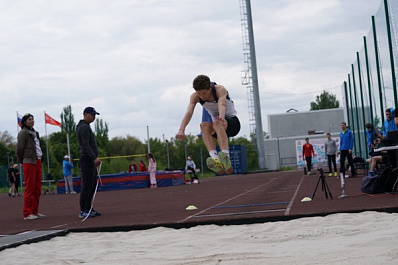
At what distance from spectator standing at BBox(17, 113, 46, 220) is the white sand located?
2969mm

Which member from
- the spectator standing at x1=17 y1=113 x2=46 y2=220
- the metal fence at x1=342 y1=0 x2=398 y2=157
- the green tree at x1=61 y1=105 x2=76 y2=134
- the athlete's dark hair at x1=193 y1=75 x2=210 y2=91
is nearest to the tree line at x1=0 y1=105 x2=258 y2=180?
the green tree at x1=61 y1=105 x2=76 y2=134

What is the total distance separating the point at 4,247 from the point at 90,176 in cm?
413

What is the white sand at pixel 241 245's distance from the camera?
471cm

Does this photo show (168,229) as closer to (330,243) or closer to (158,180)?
(330,243)

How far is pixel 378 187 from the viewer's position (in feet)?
34.3

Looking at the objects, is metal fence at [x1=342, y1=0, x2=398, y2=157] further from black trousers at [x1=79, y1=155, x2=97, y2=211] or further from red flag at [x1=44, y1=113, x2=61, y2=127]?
red flag at [x1=44, y1=113, x2=61, y2=127]

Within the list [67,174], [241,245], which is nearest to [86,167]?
[241,245]

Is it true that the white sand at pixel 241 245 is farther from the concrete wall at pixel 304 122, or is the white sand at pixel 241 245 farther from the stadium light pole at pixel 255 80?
the concrete wall at pixel 304 122

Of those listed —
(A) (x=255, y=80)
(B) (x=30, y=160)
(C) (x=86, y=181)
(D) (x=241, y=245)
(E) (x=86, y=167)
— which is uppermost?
(A) (x=255, y=80)

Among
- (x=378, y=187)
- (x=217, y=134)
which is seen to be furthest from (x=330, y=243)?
(x=378, y=187)

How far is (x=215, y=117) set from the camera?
6.69 m

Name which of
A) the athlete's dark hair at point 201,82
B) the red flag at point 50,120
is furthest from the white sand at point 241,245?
the red flag at point 50,120

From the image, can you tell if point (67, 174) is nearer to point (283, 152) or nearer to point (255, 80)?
point (255, 80)

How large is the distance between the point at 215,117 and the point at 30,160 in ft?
15.4
